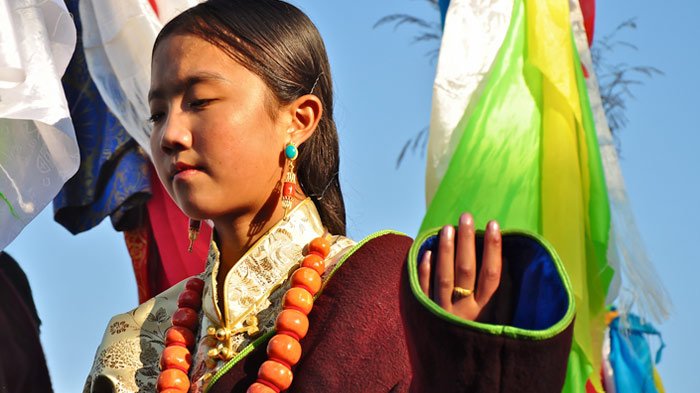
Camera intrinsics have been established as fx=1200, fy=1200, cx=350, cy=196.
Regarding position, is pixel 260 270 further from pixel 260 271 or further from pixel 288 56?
pixel 288 56

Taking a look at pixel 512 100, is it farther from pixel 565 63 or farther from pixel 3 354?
pixel 3 354

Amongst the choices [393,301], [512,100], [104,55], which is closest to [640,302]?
[512,100]

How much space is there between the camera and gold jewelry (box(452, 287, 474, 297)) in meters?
1.17

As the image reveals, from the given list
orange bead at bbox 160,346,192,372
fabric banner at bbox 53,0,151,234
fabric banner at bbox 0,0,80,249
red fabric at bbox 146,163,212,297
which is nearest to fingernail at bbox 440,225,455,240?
orange bead at bbox 160,346,192,372

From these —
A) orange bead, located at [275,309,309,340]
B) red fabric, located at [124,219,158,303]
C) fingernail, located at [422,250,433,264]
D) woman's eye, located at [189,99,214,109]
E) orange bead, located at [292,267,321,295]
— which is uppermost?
woman's eye, located at [189,99,214,109]

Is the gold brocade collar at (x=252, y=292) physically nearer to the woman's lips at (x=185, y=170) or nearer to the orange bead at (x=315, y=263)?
the orange bead at (x=315, y=263)

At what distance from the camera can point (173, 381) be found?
5.50 feet

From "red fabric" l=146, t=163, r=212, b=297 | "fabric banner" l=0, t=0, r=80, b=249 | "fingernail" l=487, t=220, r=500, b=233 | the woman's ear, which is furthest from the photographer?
"red fabric" l=146, t=163, r=212, b=297

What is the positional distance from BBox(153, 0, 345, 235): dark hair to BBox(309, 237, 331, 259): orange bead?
11cm

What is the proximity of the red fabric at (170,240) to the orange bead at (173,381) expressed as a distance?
1163 millimetres

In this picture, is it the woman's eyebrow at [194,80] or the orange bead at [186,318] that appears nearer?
the woman's eyebrow at [194,80]

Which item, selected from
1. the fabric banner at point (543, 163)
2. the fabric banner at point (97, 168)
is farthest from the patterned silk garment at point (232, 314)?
the fabric banner at point (97, 168)

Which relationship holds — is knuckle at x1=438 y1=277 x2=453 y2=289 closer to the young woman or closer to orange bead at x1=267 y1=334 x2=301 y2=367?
the young woman

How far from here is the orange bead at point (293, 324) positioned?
1.58m
